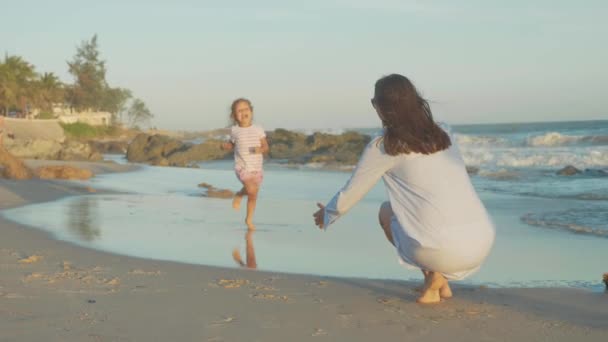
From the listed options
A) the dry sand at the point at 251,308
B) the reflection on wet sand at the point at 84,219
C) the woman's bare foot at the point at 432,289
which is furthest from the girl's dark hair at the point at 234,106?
the woman's bare foot at the point at 432,289

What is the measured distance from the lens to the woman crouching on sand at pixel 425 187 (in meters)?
4.15

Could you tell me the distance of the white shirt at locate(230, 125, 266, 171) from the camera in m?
8.83

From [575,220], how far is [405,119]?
18.5 ft

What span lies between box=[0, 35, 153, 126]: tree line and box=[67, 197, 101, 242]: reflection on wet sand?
53240 mm

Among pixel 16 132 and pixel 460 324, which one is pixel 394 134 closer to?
pixel 460 324

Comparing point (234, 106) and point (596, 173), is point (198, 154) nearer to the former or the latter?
point (596, 173)

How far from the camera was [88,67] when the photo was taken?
290 ft

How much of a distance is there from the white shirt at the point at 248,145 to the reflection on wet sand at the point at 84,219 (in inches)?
72.8

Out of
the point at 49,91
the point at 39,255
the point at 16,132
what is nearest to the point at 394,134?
the point at 39,255

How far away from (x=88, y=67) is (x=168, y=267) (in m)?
87.4

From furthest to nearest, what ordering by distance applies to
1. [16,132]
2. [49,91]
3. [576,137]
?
[49,91], [576,137], [16,132]

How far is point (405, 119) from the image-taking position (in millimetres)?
4148

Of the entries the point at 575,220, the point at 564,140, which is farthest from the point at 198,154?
the point at 575,220

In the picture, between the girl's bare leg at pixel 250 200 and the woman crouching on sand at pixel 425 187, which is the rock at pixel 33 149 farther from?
the woman crouching on sand at pixel 425 187
